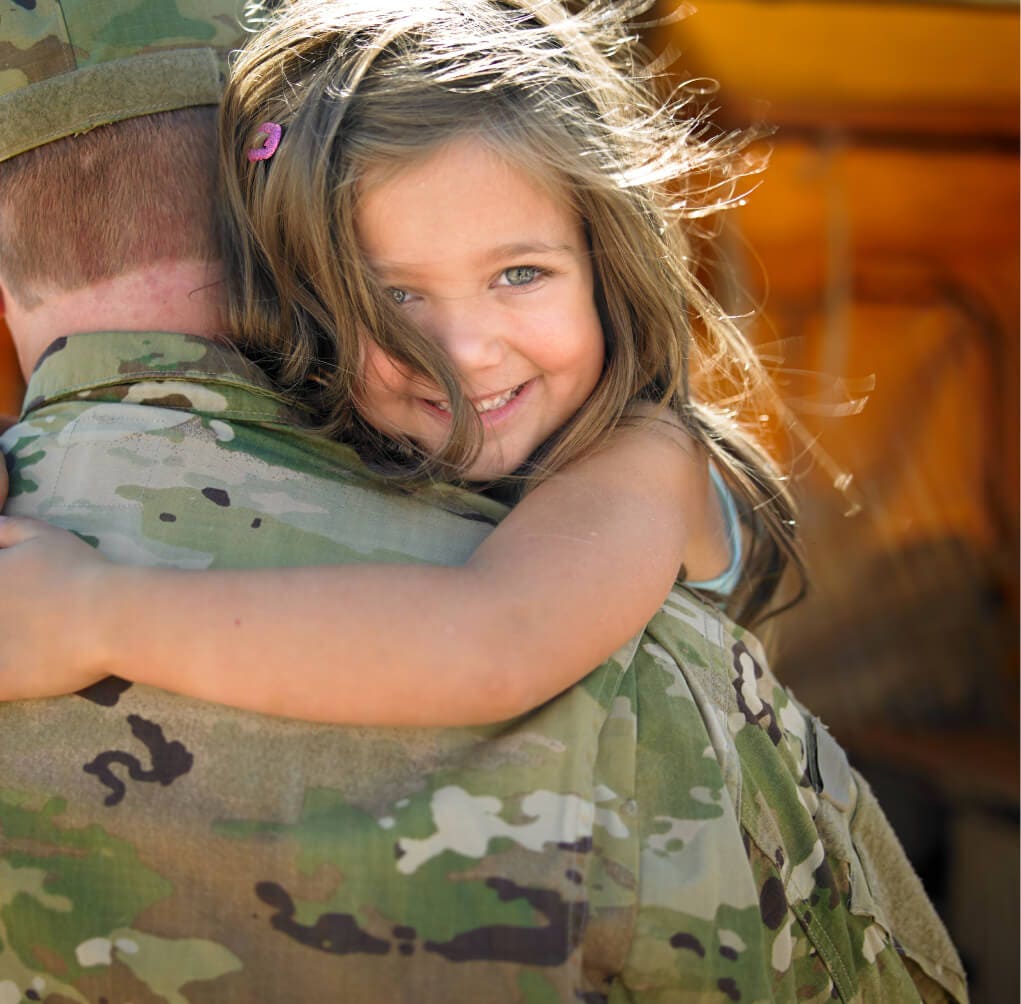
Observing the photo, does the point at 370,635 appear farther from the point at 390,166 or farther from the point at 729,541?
the point at 729,541

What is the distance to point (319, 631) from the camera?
1.16 meters

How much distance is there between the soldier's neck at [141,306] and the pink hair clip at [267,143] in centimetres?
17

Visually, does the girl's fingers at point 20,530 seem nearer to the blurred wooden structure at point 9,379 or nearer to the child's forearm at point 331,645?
the child's forearm at point 331,645

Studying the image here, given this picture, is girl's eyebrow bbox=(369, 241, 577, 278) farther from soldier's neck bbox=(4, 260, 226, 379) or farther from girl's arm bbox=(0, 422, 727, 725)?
girl's arm bbox=(0, 422, 727, 725)

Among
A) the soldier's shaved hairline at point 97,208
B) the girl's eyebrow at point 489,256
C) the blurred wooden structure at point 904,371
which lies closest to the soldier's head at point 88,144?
the soldier's shaved hairline at point 97,208

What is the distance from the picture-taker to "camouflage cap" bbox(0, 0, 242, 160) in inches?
56.9

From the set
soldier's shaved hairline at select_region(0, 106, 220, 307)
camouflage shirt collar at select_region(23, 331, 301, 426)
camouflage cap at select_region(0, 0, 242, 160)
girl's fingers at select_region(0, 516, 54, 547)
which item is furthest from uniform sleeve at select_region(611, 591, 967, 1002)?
camouflage cap at select_region(0, 0, 242, 160)

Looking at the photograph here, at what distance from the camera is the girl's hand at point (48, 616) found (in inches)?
45.8

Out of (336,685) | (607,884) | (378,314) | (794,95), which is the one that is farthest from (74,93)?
(794,95)

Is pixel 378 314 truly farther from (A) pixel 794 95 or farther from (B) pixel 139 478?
(A) pixel 794 95

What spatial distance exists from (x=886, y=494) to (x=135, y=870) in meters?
3.52

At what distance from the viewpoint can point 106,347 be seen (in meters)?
1.37

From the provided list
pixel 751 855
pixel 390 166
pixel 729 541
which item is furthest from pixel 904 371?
pixel 751 855

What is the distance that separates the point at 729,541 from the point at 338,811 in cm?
90
